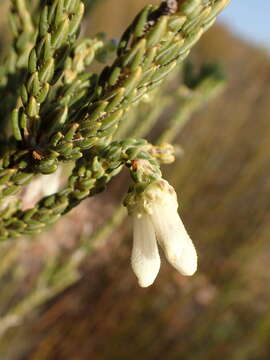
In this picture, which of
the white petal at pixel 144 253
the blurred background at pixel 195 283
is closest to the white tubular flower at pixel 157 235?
the white petal at pixel 144 253

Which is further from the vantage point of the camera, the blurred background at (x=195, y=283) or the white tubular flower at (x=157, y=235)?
the blurred background at (x=195, y=283)

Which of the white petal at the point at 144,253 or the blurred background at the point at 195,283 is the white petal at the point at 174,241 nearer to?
the white petal at the point at 144,253

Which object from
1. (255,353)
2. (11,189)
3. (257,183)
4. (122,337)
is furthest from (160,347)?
(11,189)

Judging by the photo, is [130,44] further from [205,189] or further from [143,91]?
[205,189]

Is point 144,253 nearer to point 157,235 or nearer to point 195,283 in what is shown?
point 157,235

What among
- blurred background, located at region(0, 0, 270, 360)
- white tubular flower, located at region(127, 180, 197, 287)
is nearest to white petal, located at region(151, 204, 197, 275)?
white tubular flower, located at region(127, 180, 197, 287)
